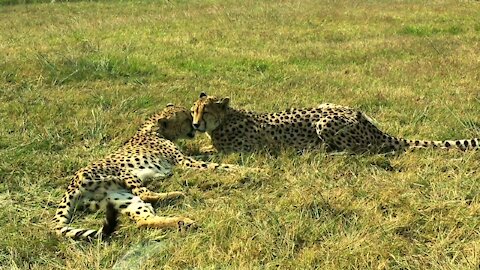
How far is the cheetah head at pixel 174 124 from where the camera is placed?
5352 mm

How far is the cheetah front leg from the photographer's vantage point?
4.00m

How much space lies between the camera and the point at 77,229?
3572 mm

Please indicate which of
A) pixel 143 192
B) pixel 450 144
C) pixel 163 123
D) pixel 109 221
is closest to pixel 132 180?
pixel 143 192

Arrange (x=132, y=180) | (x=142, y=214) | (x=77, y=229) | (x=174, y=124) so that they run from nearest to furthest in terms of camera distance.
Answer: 1. (x=77, y=229)
2. (x=142, y=214)
3. (x=132, y=180)
4. (x=174, y=124)

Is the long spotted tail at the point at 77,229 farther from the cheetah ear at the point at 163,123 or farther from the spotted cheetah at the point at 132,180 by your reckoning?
the cheetah ear at the point at 163,123

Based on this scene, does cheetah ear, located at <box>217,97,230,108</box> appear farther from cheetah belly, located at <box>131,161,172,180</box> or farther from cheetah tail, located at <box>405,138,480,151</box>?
cheetah tail, located at <box>405,138,480,151</box>

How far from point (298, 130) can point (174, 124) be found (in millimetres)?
1155

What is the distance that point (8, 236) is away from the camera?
3.50m

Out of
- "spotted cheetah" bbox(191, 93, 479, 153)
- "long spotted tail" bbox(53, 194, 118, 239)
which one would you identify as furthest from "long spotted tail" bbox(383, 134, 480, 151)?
"long spotted tail" bbox(53, 194, 118, 239)

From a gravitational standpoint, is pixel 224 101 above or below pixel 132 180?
above

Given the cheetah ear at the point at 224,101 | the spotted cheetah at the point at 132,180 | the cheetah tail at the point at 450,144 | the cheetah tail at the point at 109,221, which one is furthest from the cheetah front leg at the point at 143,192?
the cheetah tail at the point at 450,144

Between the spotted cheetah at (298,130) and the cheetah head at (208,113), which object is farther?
the cheetah head at (208,113)

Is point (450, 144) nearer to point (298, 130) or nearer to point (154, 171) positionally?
point (298, 130)

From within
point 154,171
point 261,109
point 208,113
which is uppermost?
point 208,113
